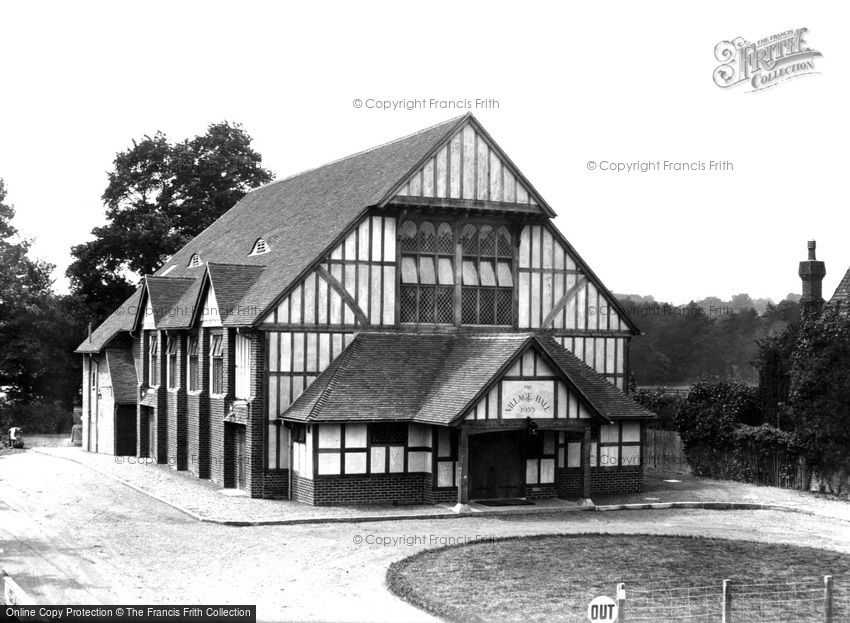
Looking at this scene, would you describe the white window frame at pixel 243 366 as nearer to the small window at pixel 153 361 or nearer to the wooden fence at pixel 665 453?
the small window at pixel 153 361

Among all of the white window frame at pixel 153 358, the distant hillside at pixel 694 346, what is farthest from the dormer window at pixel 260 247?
the distant hillside at pixel 694 346

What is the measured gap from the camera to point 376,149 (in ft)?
118

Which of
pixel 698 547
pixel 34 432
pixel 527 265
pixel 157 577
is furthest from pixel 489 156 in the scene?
pixel 34 432

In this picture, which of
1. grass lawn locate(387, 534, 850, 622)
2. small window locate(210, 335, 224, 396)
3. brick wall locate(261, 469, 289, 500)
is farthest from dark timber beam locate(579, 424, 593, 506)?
small window locate(210, 335, 224, 396)

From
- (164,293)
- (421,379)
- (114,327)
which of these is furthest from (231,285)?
(114,327)

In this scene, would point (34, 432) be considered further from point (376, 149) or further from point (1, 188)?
point (376, 149)

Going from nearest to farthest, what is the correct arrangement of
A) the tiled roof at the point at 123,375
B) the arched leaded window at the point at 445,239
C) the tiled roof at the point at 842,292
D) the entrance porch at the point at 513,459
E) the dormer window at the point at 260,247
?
1. the entrance porch at the point at 513,459
2. the arched leaded window at the point at 445,239
3. the tiled roof at the point at 842,292
4. the dormer window at the point at 260,247
5. the tiled roof at the point at 123,375

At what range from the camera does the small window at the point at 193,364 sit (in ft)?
111

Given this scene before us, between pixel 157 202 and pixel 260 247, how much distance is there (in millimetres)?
25013

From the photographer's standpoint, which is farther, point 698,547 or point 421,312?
point 421,312

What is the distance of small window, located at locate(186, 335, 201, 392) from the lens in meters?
33.9

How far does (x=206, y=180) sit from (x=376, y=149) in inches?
1000

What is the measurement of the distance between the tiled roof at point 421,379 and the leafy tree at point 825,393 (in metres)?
4.49

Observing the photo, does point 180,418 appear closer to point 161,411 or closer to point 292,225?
point 161,411
